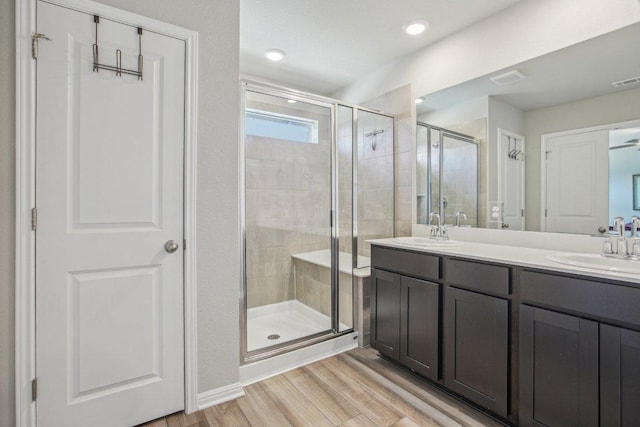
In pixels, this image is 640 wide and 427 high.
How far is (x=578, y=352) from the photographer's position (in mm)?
1364

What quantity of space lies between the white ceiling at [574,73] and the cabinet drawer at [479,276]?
118 cm

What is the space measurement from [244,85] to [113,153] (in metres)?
0.94

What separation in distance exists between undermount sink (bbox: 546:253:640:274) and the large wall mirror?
A: 0.28m

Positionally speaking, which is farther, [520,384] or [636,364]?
[520,384]

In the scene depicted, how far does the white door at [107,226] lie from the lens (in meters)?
1.47

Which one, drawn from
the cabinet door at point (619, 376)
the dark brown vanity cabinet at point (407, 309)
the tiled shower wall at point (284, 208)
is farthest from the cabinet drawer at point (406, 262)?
the cabinet door at point (619, 376)

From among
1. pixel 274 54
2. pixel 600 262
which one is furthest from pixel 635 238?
pixel 274 54

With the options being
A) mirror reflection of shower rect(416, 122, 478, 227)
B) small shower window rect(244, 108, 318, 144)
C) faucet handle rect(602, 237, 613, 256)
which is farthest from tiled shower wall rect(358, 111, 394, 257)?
faucet handle rect(602, 237, 613, 256)

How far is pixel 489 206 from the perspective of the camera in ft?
7.67

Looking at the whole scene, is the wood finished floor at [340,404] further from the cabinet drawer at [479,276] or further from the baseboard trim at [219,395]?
the cabinet drawer at [479,276]

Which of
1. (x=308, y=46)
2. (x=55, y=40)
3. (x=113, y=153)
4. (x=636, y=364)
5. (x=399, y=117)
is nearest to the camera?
(x=636, y=364)

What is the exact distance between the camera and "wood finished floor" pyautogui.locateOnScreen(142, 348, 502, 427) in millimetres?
1714

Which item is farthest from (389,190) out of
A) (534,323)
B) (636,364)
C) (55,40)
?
(55,40)

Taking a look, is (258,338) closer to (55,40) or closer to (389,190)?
(389,190)
